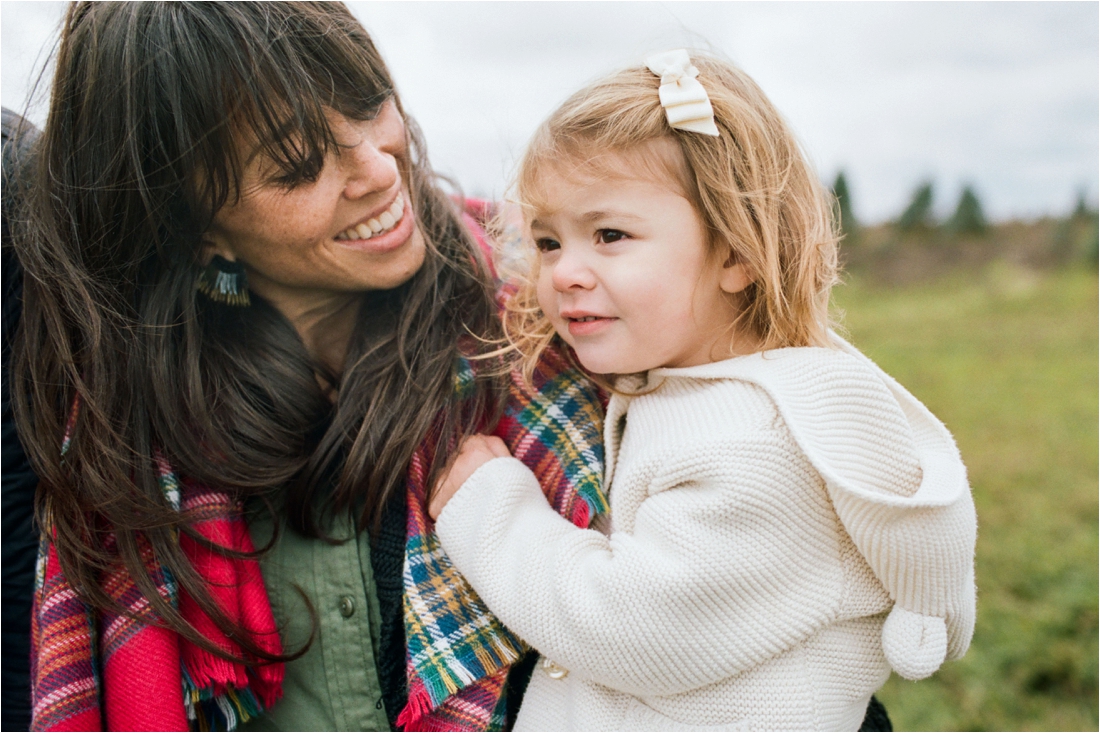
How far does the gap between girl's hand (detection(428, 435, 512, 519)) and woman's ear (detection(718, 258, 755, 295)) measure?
1.69 feet

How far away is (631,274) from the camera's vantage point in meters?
1.43

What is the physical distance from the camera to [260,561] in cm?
168

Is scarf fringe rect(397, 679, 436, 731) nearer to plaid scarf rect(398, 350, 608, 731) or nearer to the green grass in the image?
plaid scarf rect(398, 350, 608, 731)

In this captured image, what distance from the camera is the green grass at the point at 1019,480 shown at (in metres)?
2.88

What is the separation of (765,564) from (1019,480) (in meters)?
4.00

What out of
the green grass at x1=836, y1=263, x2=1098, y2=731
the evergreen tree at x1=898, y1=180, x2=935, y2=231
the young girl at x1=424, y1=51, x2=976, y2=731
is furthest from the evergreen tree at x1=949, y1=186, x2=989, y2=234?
the young girl at x1=424, y1=51, x2=976, y2=731

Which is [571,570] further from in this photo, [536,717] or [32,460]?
[32,460]

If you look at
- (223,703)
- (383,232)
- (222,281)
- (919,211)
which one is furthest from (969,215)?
(223,703)

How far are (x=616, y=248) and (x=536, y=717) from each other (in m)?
0.85

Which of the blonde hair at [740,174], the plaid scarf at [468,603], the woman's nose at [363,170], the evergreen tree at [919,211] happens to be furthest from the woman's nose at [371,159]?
the evergreen tree at [919,211]

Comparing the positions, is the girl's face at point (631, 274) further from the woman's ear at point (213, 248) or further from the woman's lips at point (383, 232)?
the woman's ear at point (213, 248)

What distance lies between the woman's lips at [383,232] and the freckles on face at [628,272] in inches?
13.6

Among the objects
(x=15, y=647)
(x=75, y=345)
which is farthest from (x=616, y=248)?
(x=15, y=647)

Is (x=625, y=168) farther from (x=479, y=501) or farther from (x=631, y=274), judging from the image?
(x=479, y=501)
